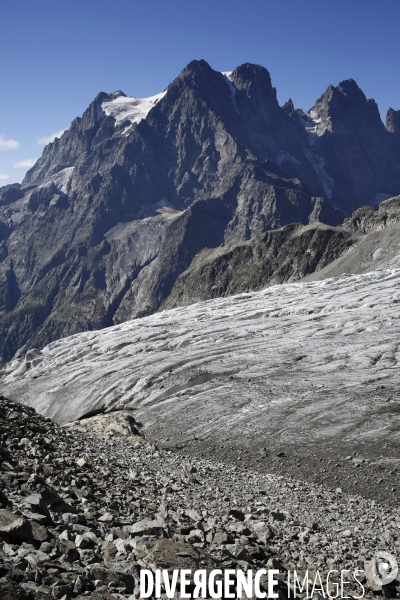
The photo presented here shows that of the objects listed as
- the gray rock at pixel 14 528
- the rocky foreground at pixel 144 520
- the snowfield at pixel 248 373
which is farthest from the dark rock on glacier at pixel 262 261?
the gray rock at pixel 14 528

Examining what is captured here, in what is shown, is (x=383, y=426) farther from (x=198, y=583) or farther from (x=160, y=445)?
(x=198, y=583)

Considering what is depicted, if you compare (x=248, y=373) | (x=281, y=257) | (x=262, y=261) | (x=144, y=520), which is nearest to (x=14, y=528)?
(x=144, y=520)

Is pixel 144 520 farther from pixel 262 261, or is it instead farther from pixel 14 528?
pixel 262 261

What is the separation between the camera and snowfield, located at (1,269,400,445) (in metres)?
29.9

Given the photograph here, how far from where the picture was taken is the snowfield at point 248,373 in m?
29.9

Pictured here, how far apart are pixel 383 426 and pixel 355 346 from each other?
41.9 feet

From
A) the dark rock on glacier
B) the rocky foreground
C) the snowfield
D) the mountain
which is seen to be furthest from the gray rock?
the dark rock on glacier

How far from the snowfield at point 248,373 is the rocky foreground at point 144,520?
729 cm

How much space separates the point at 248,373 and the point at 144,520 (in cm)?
2557

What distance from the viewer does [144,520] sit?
1230 centimetres

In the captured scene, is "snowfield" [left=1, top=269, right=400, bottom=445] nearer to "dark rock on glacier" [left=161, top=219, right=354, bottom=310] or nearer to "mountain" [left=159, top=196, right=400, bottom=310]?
"mountain" [left=159, top=196, right=400, bottom=310]

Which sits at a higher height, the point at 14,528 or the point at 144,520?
the point at 14,528

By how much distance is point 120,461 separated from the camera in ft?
66.4

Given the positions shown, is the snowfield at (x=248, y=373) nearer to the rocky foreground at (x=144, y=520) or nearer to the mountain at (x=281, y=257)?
the rocky foreground at (x=144, y=520)
